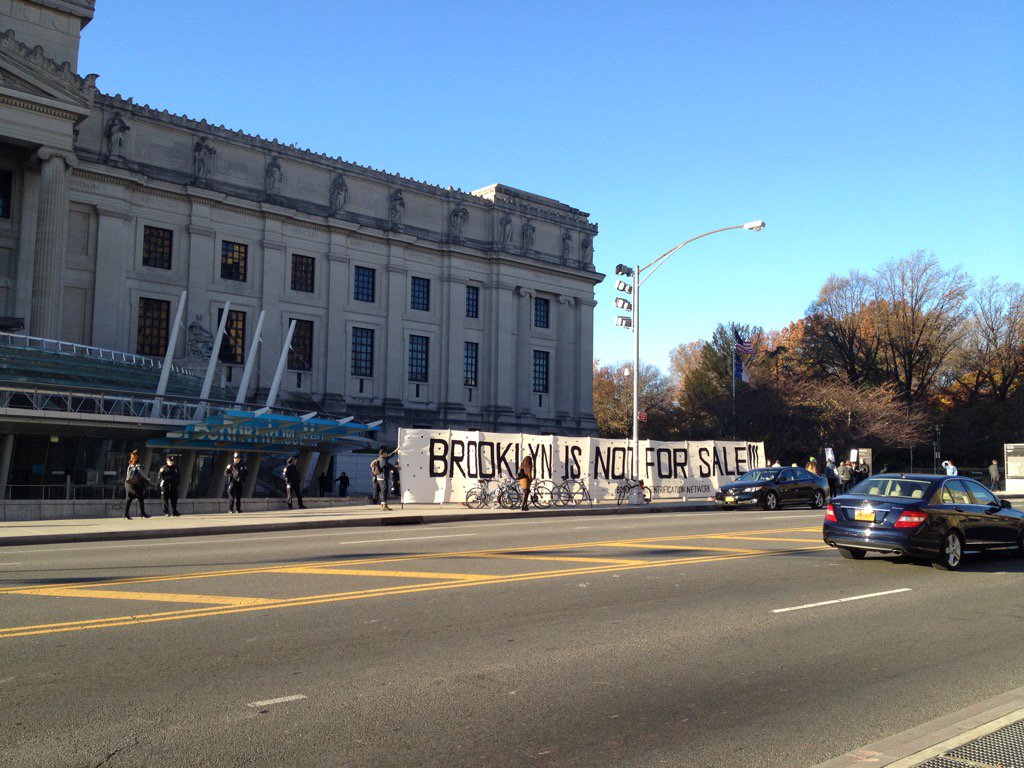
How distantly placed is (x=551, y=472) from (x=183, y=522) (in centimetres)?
1346

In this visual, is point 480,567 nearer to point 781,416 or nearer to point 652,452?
point 652,452

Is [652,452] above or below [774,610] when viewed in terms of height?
above

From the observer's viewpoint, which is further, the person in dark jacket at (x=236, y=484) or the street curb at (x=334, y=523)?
the person in dark jacket at (x=236, y=484)

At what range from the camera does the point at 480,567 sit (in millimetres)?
13297

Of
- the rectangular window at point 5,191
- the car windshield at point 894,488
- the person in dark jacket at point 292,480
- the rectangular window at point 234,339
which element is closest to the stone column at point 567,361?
the rectangular window at point 234,339

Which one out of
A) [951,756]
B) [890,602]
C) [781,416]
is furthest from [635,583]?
Answer: [781,416]

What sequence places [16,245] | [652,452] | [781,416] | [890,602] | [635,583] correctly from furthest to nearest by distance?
[781,416] → [16,245] → [652,452] → [635,583] → [890,602]

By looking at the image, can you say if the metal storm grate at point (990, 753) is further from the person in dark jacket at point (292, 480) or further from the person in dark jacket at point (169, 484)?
the person in dark jacket at point (292, 480)

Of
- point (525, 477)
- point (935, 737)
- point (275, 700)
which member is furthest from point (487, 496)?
point (935, 737)

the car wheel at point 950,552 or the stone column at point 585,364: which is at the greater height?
the stone column at point 585,364

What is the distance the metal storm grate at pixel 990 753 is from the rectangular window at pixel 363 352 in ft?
179

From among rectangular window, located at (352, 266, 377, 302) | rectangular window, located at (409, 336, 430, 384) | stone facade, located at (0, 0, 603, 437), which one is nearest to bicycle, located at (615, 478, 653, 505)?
stone facade, located at (0, 0, 603, 437)

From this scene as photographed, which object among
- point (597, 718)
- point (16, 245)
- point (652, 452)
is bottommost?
point (597, 718)

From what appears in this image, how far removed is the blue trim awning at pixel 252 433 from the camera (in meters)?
33.2
